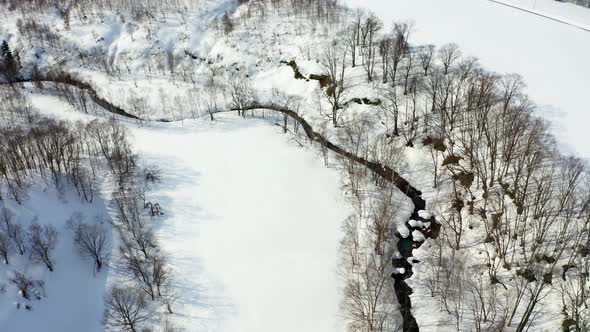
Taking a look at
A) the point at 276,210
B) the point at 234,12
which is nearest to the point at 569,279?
the point at 276,210

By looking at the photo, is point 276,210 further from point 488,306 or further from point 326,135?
point 488,306

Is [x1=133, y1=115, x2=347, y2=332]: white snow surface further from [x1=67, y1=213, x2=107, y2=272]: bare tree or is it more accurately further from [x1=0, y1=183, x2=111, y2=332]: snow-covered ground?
[x1=0, y1=183, x2=111, y2=332]: snow-covered ground

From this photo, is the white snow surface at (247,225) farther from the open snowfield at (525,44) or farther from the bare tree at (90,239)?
the open snowfield at (525,44)

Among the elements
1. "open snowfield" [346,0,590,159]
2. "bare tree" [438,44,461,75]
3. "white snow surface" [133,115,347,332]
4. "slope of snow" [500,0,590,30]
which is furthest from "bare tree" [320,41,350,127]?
"slope of snow" [500,0,590,30]

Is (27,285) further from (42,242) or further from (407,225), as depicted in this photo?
(407,225)

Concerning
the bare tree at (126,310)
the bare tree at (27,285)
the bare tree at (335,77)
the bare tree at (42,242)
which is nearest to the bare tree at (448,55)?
the bare tree at (335,77)

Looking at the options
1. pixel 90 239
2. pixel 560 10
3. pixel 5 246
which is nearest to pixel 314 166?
pixel 90 239
